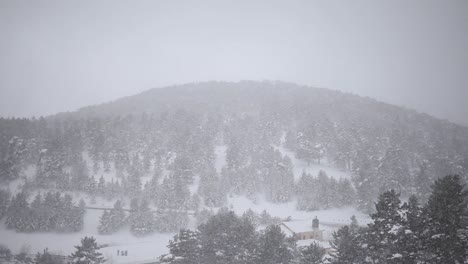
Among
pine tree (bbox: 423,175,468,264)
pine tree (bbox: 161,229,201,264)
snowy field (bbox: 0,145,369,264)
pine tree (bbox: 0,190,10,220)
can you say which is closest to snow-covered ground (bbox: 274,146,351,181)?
snowy field (bbox: 0,145,369,264)

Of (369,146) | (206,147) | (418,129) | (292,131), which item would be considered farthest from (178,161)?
(418,129)

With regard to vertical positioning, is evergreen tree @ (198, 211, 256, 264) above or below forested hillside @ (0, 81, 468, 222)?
below

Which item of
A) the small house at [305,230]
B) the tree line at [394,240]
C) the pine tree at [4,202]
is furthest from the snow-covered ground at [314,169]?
the pine tree at [4,202]

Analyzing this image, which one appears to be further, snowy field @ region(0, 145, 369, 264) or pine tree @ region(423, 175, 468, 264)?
snowy field @ region(0, 145, 369, 264)

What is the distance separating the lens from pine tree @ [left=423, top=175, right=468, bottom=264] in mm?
18344

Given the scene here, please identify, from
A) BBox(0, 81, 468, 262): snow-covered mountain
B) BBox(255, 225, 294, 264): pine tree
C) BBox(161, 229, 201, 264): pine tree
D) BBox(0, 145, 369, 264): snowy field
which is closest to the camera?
BBox(255, 225, 294, 264): pine tree

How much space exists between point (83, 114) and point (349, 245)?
13652cm

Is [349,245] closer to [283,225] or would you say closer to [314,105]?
[283,225]

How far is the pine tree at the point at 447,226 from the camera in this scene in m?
18.3

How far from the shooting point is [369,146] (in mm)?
90562

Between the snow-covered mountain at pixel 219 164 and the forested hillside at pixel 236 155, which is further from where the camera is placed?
the forested hillside at pixel 236 155

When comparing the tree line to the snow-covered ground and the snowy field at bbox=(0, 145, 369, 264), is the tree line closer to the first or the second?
the snowy field at bbox=(0, 145, 369, 264)

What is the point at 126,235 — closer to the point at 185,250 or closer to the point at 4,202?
the point at 4,202

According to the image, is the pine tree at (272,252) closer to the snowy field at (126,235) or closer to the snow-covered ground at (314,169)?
the snowy field at (126,235)
